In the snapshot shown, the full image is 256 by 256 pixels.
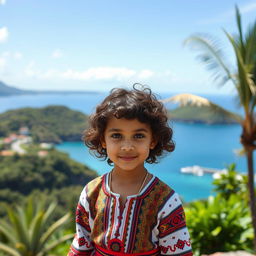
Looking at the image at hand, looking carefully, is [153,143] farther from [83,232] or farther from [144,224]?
[83,232]

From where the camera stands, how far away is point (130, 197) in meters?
1.28

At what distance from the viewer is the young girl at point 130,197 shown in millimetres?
1237

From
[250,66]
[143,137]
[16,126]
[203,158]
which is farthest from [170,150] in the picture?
A: [16,126]

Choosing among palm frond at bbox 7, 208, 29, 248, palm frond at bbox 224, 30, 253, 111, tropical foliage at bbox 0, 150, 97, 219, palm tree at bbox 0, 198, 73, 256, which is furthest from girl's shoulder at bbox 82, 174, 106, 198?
tropical foliage at bbox 0, 150, 97, 219

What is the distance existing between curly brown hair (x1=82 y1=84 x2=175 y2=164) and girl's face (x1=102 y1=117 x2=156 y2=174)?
3 cm

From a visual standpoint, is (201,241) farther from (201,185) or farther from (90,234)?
(201,185)

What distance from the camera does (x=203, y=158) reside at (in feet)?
212

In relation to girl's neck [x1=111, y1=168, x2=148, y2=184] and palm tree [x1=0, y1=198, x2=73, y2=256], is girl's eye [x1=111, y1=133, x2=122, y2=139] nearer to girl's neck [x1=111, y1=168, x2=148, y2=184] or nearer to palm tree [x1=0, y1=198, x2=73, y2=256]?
girl's neck [x1=111, y1=168, x2=148, y2=184]

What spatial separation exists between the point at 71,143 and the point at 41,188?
3666 cm

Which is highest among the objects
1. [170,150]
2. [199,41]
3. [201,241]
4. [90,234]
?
[199,41]

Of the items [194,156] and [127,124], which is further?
[194,156]

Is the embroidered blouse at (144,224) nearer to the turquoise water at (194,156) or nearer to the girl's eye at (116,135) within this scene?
the girl's eye at (116,135)

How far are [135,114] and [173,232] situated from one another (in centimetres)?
47

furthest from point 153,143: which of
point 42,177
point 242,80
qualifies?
point 42,177
